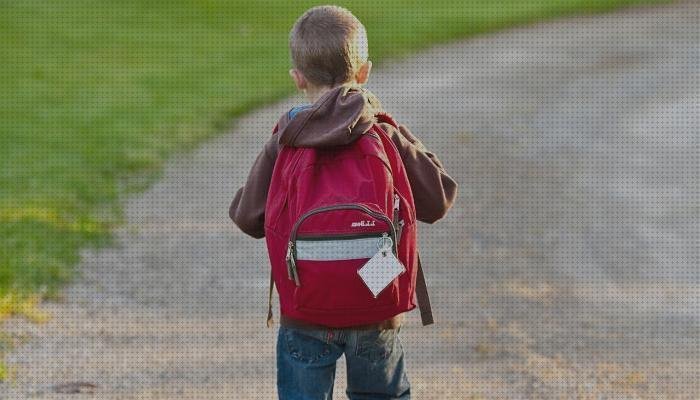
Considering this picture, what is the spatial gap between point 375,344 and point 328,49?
829 millimetres

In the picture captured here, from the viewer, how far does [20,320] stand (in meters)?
5.39

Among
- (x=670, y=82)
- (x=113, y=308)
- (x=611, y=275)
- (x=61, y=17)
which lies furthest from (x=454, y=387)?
(x=61, y=17)

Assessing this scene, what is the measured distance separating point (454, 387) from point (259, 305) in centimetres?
162

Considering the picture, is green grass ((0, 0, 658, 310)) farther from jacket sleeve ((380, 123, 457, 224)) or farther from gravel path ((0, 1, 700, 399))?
jacket sleeve ((380, 123, 457, 224))

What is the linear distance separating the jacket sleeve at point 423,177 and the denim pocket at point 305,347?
470 mm

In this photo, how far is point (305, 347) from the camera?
3.18 m

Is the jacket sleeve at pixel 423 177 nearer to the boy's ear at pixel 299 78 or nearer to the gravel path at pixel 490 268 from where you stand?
the boy's ear at pixel 299 78

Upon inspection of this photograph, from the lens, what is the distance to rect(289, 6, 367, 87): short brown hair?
309 centimetres

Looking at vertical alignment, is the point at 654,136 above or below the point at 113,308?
below

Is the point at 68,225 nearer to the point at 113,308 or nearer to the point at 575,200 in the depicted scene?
the point at 113,308

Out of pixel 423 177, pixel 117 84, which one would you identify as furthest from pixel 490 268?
pixel 117 84

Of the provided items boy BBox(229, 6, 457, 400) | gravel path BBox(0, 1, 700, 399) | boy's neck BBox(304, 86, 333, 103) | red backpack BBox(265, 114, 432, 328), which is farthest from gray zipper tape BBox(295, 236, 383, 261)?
gravel path BBox(0, 1, 700, 399)

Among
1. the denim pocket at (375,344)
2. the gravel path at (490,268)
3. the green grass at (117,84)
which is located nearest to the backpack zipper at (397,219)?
the denim pocket at (375,344)

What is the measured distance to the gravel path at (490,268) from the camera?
4.98 m
